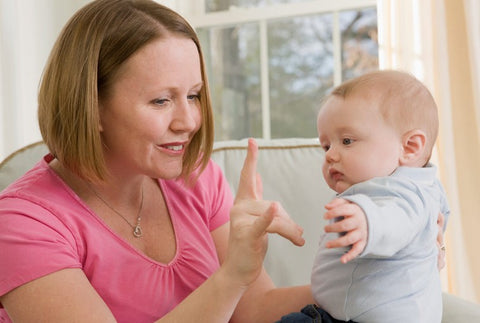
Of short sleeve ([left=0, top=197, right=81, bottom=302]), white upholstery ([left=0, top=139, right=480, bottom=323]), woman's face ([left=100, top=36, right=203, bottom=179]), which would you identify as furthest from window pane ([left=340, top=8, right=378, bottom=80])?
short sleeve ([left=0, top=197, right=81, bottom=302])

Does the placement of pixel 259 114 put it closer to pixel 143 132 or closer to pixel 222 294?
pixel 143 132

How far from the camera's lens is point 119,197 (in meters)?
1.39

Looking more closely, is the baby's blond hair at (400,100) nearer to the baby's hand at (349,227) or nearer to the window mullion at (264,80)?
the baby's hand at (349,227)

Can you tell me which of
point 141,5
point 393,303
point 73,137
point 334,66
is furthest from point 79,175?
point 334,66

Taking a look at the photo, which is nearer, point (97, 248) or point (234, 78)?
point (97, 248)

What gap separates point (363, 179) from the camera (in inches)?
45.4

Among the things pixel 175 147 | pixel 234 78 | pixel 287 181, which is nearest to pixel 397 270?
pixel 175 147

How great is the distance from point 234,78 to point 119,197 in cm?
197

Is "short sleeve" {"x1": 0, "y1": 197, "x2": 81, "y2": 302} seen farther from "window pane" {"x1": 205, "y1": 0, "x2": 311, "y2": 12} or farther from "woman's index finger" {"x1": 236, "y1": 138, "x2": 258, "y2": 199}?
"window pane" {"x1": 205, "y1": 0, "x2": 311, "y2": 12}

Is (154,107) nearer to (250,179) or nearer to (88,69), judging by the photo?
(88,69)

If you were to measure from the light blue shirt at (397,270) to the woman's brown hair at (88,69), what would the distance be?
0.53 metres

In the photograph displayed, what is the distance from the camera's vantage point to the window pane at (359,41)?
2.94m

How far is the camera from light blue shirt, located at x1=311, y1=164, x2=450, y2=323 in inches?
40.2

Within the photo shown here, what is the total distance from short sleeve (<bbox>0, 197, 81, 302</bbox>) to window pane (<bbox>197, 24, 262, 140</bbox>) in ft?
6.95
